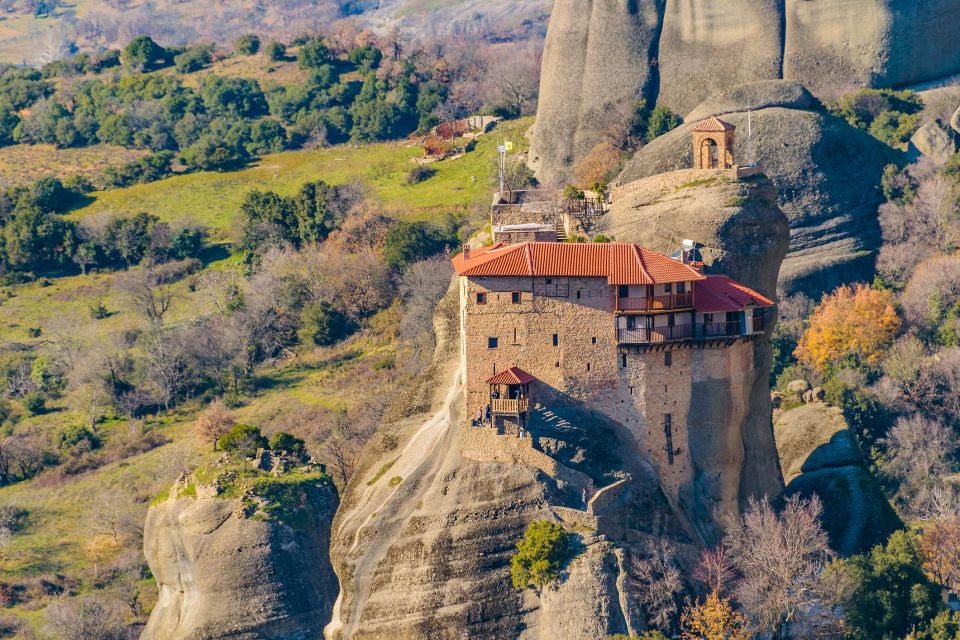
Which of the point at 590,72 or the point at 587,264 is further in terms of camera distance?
the point at 590,72

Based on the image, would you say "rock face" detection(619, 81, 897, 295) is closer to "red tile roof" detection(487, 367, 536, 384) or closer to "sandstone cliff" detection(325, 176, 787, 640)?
"sandstone cliff" detection(325, 176, 787, 640)

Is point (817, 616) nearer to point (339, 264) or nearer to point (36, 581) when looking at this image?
point (36, 581)

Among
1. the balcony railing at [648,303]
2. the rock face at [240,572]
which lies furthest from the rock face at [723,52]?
Result: the balcony railing at [648,303]

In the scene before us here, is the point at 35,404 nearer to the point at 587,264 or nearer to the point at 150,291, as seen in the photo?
the point at 150,291

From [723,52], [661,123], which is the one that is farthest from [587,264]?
[723,52]

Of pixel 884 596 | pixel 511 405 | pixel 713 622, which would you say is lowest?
pixel 884 596

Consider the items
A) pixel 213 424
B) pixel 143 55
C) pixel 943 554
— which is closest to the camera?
pixel 943 554

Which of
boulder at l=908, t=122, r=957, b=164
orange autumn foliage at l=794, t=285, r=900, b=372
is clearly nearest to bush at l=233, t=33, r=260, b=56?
boulder at l=908, t=122, r=957, b=164
